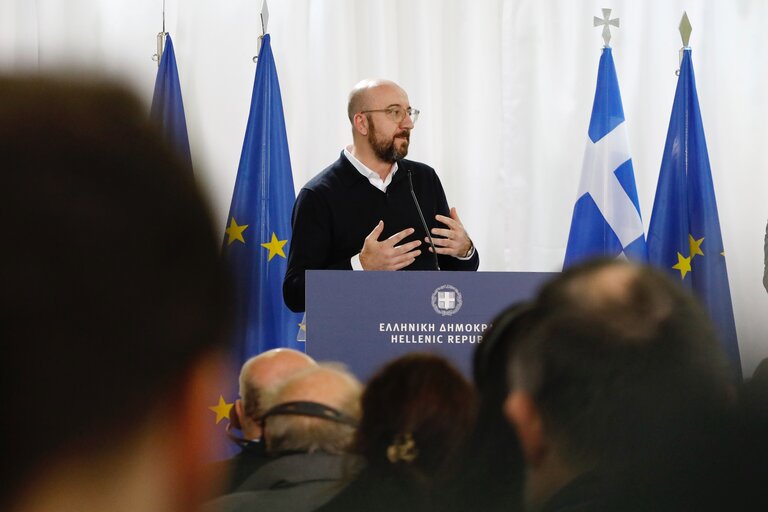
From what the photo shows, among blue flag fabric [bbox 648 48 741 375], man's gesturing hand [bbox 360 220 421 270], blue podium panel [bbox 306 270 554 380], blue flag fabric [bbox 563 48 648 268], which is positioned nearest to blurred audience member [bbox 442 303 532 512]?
blue podium panel [bbox 306 270 554 380]

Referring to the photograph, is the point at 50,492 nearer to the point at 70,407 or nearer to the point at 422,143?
the point at 70,407

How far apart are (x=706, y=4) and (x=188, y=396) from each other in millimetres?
5459

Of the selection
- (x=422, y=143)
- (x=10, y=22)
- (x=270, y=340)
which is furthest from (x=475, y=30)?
(x=10, y=22)

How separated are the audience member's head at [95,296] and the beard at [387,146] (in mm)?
3565

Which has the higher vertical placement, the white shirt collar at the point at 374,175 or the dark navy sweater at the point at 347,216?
the white shirt collar at the point at 374,175

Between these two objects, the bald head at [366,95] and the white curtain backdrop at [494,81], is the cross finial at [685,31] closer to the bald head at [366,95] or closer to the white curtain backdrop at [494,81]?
the white curtain backdrop at [494,81]

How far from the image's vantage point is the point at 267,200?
4613mm

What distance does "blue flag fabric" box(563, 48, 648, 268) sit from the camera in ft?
14.9

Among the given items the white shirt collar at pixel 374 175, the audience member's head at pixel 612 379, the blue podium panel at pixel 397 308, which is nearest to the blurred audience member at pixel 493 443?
the audience member's head at pixel 612 379

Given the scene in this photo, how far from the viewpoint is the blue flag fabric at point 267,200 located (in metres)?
4.46

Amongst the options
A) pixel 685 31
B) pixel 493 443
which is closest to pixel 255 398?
pixel 493 443

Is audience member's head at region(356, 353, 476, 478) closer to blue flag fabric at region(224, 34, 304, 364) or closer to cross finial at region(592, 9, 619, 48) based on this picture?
blue flag fabric at region(224, 34, 304, 364)

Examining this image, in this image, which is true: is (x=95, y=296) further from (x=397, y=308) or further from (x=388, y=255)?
(x=388, y=255)

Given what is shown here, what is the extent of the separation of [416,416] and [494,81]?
4.89m
